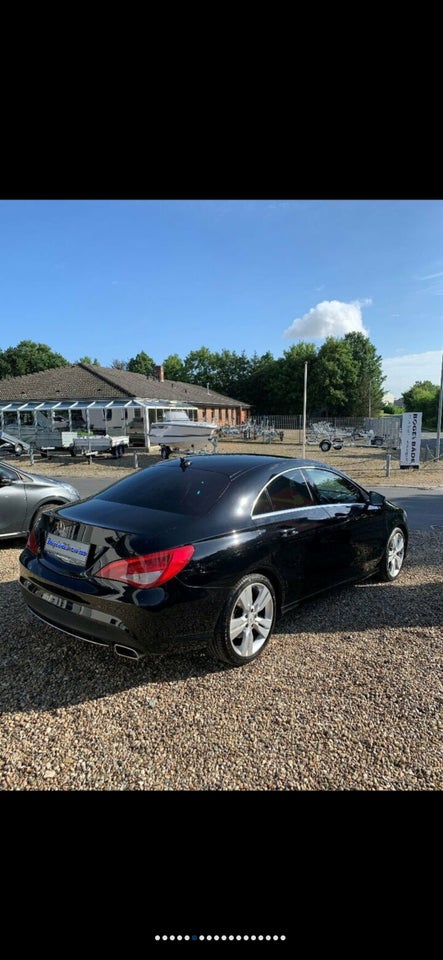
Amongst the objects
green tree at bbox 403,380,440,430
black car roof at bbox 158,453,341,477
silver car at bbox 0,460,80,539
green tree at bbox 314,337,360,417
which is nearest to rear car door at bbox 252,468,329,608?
black car roof at bbox 158,453,341,477

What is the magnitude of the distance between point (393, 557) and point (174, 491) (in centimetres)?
290

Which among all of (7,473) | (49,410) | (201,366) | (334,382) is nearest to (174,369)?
(201,366)

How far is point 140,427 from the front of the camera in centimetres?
2588

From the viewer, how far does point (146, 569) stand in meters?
2.80

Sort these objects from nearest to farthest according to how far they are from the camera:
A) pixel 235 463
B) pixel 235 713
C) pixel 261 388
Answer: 1. pixel 235 713
2. pixel 235 463
3. pixel 261 388

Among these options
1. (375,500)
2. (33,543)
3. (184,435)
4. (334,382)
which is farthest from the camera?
(334,382)

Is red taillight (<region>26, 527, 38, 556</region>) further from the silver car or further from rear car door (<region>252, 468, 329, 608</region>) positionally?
the silver car

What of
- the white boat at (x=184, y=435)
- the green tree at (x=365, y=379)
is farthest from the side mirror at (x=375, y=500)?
the green tree at (x=365, y=379)

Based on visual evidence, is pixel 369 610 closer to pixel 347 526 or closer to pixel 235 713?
pixel 347 526

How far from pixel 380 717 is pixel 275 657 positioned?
89 cm

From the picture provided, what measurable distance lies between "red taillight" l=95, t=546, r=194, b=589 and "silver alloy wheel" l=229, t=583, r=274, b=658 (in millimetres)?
611
